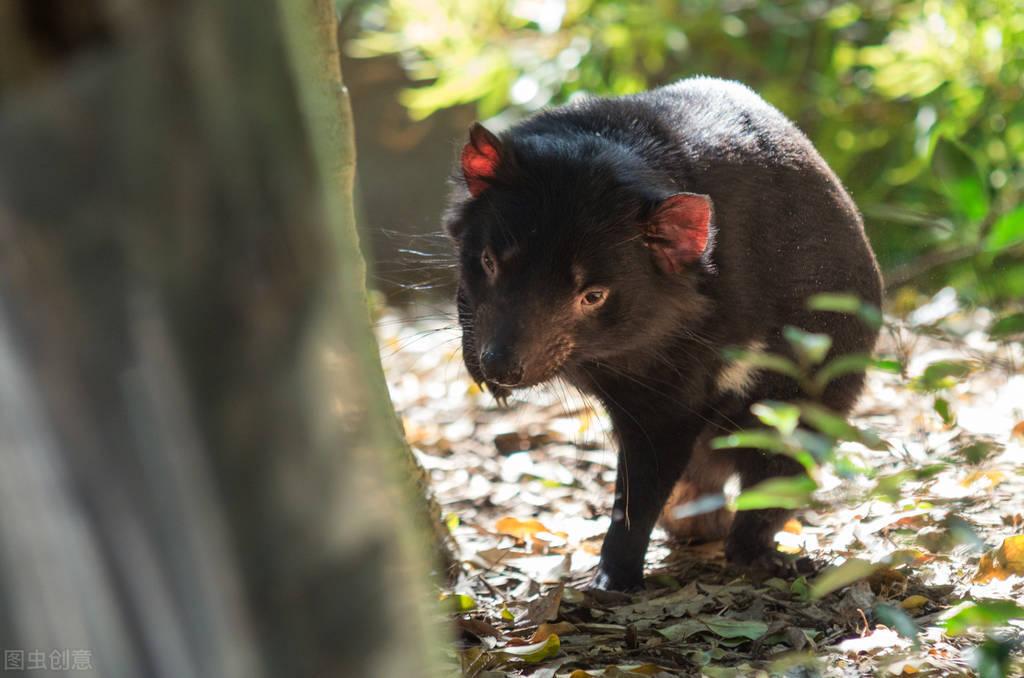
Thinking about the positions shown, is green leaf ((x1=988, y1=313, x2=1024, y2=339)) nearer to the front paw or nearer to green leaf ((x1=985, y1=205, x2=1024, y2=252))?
green leaf ((x1=985, y1=205, x2=1024, y2=252))

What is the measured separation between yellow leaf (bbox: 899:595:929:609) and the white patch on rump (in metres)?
0.77

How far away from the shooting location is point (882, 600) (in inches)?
111

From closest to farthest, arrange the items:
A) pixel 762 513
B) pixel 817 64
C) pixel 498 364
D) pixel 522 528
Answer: pixel 498 364, pixel 762 513, pixel 522 528, pixel 817 64

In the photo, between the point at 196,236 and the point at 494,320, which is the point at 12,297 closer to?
the point at 196,236

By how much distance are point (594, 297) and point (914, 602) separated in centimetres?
109

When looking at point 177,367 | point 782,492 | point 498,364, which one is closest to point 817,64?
point 498,364

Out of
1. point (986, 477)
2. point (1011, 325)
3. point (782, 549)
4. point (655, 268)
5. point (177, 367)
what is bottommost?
point (782, 549)

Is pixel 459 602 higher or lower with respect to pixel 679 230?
lower

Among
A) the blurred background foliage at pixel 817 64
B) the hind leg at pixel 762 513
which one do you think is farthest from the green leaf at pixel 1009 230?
the blurred background foliage at pixel 817 64

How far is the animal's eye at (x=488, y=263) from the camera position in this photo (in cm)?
306

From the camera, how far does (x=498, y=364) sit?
2.92 meters

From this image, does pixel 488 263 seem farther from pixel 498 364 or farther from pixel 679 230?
pixel 679 230

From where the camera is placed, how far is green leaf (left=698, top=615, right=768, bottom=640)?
2742 mm

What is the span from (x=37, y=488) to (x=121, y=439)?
0.11 meters
